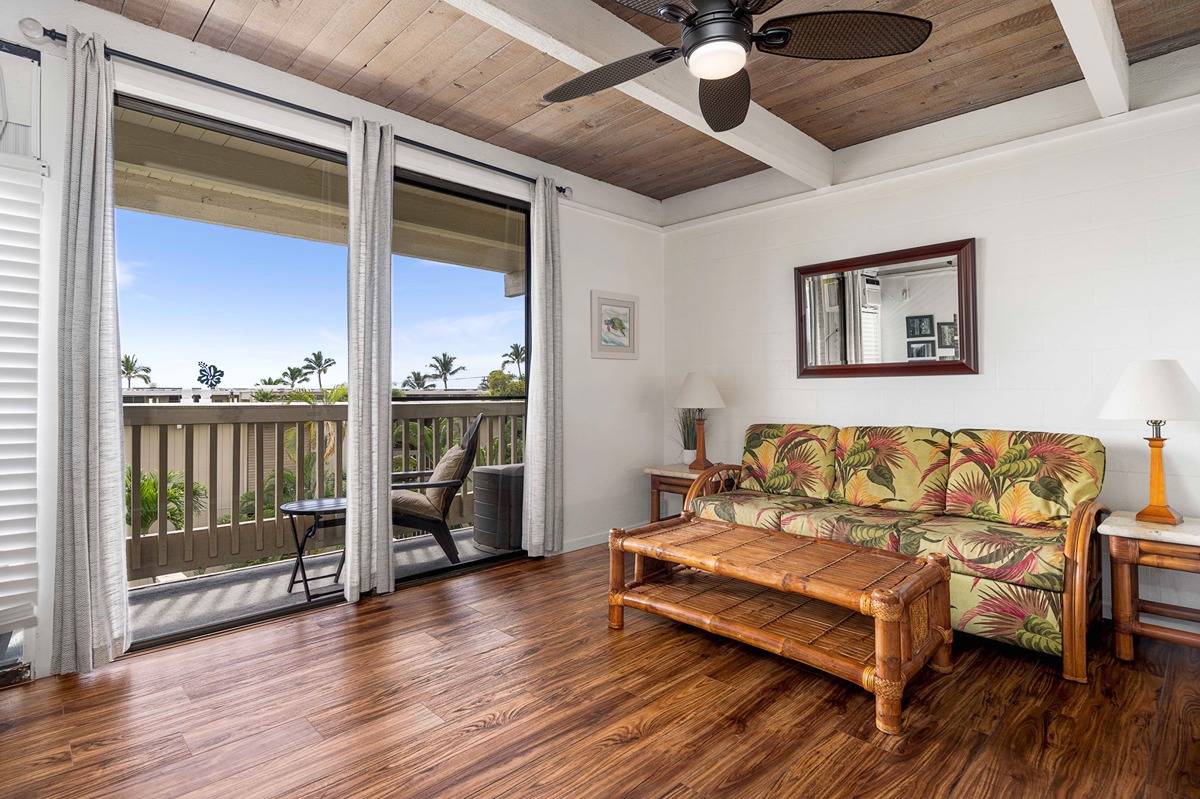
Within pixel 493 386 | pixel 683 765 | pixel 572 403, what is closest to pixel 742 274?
pixel 572 403

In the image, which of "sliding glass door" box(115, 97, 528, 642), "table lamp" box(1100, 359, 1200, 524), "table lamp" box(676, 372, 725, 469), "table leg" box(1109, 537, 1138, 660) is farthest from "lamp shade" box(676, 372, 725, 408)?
"table leg" box(1109, 537, 1138, 660)

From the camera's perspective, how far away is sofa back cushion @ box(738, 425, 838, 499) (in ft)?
12.4

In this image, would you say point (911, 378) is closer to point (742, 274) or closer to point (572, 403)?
point (742, 274)

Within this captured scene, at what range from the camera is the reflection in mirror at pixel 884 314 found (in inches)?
143

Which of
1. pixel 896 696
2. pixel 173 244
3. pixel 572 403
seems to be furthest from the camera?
pixel 572 403

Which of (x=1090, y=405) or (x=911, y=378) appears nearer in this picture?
(x=1090, y=405)

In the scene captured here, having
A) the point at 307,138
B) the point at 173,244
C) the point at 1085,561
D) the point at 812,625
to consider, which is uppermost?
the point at 307,138

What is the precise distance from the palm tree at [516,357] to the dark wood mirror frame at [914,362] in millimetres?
1908

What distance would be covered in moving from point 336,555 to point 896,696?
9.20 ft

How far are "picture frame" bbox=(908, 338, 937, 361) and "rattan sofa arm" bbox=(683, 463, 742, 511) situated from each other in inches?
50.4

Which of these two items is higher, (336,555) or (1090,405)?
(1090,405)

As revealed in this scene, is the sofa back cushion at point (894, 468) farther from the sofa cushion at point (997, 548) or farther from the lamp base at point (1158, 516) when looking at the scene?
the lamp base at point (1158, 516)

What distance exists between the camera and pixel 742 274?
4.65 metres

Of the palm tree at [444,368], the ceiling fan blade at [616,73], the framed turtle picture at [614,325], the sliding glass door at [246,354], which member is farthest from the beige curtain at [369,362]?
the framed turtle picture at [614,325]
